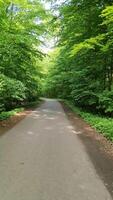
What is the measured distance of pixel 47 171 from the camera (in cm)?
710

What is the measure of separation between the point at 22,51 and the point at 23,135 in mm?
11542

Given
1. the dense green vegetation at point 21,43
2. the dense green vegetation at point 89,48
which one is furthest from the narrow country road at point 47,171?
the dense green vegetation at point 21,43

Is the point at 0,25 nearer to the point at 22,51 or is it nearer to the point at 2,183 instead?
the point at 22,51

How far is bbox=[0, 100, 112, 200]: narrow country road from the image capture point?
5602 mm

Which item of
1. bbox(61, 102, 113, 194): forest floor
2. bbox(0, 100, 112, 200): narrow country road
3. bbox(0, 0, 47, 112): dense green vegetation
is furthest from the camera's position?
bbox(0, 0, 47, 112): dense green vegetation

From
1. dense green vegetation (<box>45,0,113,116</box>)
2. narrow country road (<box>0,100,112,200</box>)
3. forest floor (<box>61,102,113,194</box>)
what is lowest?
forest floor (<box>61,102,113,194</box>)

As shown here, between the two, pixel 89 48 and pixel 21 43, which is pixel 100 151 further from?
pixel 21 43

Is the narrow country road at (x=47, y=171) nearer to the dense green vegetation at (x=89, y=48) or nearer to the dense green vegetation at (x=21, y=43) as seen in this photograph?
the dense green vegetation at (x=89, y=48)

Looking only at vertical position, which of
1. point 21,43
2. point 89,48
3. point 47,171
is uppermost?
point 21,43

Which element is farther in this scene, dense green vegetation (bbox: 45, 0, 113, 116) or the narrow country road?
dense green vegetation (bbox: 45, 0, 113, 116)

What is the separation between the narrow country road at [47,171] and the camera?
560 centimetres

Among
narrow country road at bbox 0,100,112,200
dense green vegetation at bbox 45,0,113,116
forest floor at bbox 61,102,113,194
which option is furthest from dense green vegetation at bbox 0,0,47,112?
narrow country road at bbox 0,100,112,200

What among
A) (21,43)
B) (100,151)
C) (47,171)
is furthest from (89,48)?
(47,171)

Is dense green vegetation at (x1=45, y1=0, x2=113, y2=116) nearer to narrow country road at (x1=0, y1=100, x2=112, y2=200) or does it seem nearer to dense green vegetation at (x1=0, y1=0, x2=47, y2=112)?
dense green vegetation at (x1=0, y1=0, x2=47, y2=112)
